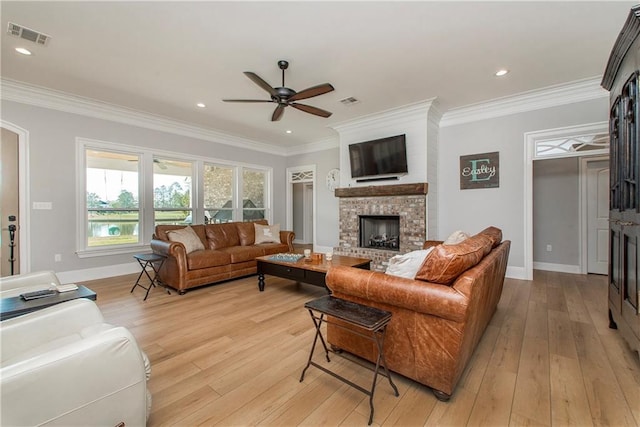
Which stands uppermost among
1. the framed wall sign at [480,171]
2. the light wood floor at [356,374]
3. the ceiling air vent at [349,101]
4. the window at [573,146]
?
the ceiling air vent at [349,101]

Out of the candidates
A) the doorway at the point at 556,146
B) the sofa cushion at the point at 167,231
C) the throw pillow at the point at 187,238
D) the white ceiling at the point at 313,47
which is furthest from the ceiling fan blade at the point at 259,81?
the doorway at the point at 556,146

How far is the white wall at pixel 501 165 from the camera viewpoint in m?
4.20

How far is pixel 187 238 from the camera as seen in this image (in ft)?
14.2

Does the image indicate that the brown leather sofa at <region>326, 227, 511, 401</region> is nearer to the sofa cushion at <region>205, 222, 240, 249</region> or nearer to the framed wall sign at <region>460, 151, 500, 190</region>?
the framed wall sign at <region>460, 151, 500, 190</region>

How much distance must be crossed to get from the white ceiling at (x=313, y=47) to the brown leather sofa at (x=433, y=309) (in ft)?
7.14

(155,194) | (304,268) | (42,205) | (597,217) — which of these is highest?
(155,194)

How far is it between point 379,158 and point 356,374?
406 cm

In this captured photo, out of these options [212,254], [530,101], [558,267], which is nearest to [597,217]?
[558,267]

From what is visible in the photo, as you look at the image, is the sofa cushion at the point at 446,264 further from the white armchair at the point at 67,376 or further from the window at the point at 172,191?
the window at the point at 172,191

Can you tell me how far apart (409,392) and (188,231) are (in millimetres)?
3916

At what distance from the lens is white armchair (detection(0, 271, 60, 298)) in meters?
2.05

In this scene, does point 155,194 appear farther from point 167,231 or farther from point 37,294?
point 37,294

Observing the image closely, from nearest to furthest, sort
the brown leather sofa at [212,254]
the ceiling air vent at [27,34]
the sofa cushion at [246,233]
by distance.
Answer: the ceiling air vent at [27,34], the brown leather sofa at [212,254], the sofa cushion at [246,233]

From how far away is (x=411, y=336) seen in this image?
1.77m
